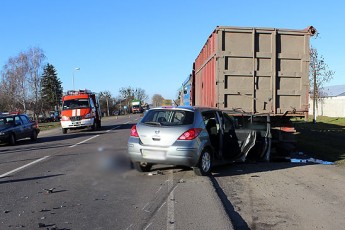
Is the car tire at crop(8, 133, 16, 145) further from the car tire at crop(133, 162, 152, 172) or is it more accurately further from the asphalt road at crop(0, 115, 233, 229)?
the car tire at crop(133, 162, 152, 172)

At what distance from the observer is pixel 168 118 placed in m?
9.07

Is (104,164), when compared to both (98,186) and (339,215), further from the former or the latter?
(339,215)

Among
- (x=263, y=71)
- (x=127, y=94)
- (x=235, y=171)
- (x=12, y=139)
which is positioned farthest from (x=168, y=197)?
(x=127, y=94)

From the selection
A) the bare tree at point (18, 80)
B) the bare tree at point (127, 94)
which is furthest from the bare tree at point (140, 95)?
the bare tree at point (18, 80)

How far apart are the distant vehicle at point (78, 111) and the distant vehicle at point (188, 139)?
55.1 feet

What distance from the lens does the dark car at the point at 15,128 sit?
Answer: 1859 cm

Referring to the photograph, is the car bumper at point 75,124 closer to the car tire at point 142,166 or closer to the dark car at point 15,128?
the dark car at point 15,128

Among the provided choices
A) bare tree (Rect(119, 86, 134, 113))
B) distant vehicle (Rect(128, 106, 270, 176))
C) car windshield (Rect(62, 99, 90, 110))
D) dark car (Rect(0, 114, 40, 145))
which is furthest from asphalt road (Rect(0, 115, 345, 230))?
bare tree (Rect(119, 86, 134, 113))

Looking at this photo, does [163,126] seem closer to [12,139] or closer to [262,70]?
[262,70]

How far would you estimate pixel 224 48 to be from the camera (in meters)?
11.6

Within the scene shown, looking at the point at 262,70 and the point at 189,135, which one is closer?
the point at 189,135

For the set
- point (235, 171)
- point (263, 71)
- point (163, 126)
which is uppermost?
point (263, 71)

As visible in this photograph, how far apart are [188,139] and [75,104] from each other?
18.7m

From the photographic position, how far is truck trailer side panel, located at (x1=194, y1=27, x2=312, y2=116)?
11617 millimetres
